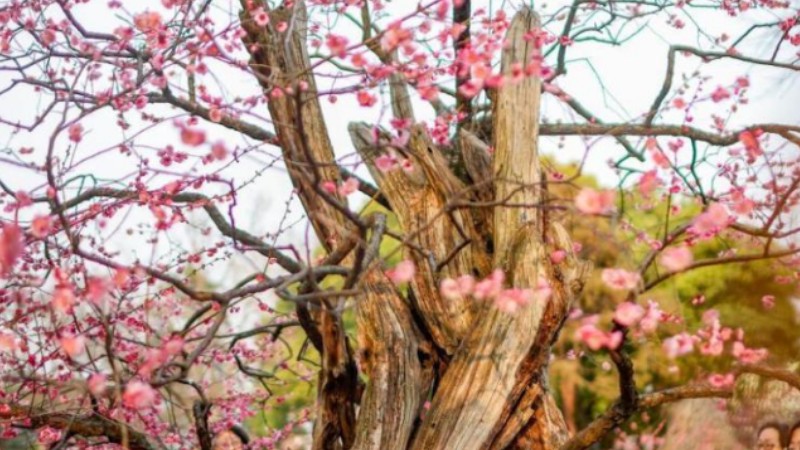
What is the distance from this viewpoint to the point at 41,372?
17.6ft

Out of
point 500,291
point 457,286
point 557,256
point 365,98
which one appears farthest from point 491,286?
point 365,98

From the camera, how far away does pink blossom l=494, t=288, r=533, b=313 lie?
414 cm

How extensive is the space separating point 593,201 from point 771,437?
12.8 ft

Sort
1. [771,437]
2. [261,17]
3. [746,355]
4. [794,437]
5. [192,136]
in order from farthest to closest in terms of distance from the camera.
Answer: [771,437] < [794,437] < [261,17] < [746,355] < [192,136]

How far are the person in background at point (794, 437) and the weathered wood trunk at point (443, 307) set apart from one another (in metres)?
2.15

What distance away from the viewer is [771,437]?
6.09 meters

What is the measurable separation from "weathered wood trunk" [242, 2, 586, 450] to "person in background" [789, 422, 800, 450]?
7.05ft

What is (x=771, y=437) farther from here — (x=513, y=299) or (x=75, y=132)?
(x=75, y=132)

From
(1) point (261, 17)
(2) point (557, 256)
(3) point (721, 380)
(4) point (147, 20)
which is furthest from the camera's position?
(1) point (261, 17)

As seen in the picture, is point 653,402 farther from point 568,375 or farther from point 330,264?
point 568,375

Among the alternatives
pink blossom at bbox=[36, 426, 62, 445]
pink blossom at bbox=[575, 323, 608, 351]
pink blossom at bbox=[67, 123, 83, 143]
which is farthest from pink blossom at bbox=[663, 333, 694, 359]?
pink blossom at bbox=[36, 426, 62, 445]

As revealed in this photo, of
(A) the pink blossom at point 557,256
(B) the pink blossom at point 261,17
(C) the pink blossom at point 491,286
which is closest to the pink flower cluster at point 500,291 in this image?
(C) the pink blossom at point 491,286

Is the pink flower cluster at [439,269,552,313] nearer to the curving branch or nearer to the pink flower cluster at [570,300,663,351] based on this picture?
the pink flower cluster at [570,300,663,351]

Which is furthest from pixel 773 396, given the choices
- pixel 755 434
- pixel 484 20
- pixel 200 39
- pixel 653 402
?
pixel 200 39
